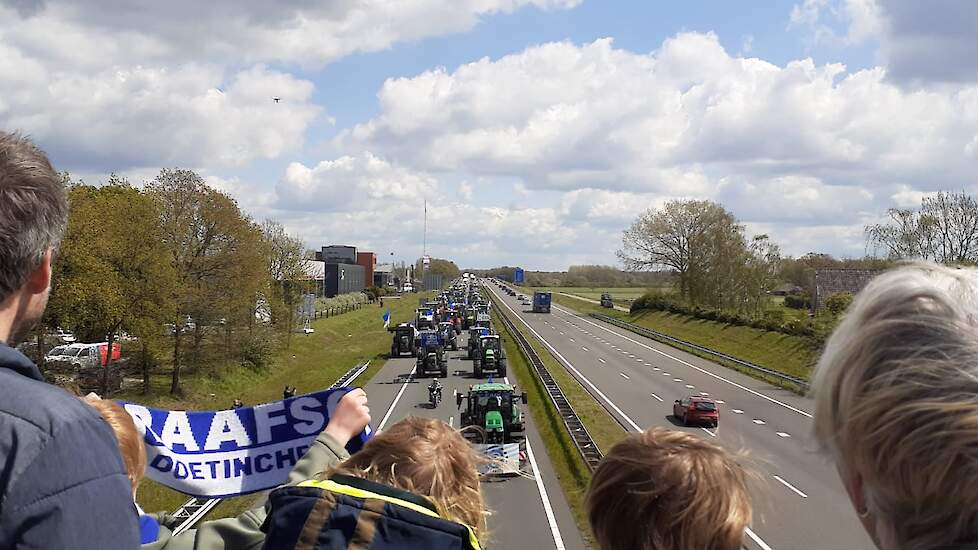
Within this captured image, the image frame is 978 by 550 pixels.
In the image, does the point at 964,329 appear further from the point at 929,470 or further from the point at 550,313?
the point at 550,313

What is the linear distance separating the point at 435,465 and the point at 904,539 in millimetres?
1441

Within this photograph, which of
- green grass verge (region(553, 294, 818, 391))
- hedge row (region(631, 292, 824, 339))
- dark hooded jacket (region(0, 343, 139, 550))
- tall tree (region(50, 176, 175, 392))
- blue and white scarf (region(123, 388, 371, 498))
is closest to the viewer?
dark hooded jacket (region(0, 343, 139, 550))

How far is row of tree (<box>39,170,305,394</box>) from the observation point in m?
32.8

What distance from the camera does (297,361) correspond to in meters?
54.8

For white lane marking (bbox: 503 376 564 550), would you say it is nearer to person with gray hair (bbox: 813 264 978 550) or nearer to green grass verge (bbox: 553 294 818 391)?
green grass verge (bbox: 553 294 818 391)

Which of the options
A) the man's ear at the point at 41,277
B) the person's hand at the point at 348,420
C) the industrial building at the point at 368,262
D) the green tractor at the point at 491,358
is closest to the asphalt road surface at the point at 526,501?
Answer: the person's hand at the point at 348,420

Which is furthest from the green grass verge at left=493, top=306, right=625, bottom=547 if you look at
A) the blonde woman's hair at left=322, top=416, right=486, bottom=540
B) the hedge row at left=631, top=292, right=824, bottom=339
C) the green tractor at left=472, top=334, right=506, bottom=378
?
the hedge row at left=631, top=292, right=824, bottom=339

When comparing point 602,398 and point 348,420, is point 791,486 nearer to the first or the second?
point 602,398

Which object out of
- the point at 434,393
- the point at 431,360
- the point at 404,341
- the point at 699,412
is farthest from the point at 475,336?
the point at 699,412

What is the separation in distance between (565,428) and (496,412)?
3.19 m

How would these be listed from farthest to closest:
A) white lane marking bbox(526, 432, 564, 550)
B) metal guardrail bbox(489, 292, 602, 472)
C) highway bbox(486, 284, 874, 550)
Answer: metal guardrail bbox(489, 292, 602, 472), white lane marking bbox(526, 432, 564, 550), highway bbox(486, 284, 874, 550)

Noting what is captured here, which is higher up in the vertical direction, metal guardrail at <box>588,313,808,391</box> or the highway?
metal guardrail at <box>588,313,808,391</box>

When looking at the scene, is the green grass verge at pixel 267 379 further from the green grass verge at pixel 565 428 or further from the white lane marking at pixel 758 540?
the white lane marking at pixel 758 540

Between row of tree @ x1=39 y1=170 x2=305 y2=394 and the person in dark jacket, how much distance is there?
33034 millimetres
